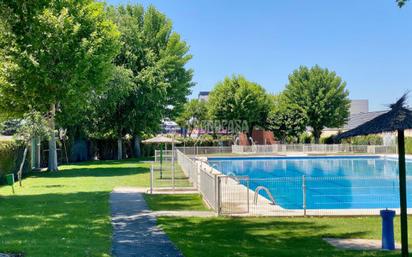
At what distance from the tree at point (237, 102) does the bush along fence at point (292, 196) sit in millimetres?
32116

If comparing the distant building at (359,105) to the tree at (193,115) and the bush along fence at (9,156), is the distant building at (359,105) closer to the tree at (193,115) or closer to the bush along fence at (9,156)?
the tree at (193,115)

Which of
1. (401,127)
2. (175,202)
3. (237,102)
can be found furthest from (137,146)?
(401,127)

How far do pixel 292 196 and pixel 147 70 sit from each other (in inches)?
1035

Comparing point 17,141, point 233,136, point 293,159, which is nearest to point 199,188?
point 17,141

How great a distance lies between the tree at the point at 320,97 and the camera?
57281 millimetres

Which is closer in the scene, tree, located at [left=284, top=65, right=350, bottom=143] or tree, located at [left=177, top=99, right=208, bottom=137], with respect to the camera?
tree, located at [left=284, top=65, right=350, bottom=143]

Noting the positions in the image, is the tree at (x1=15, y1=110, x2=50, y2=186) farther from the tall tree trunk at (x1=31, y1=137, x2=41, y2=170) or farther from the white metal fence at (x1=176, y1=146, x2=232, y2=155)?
the white metal fence at (x1=176, y1=146, x2=232, y2=155)

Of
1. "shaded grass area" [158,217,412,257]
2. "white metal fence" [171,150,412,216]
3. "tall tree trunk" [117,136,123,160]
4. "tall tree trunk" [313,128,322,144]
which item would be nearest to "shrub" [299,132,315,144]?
"tall tree trunk" [313,128,322,144]

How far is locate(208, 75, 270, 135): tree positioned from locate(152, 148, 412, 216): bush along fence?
32116mm

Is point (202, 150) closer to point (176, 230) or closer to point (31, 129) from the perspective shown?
point (31, 129)

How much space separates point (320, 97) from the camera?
5719cm

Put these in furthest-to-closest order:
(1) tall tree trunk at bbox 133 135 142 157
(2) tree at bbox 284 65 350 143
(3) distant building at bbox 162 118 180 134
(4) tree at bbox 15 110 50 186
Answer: (2) tree at bbox 284 65 350 143
(3) distant building at bbox 162 118 180 134
(1) tall tree trunk at bbox 133 135 142 157
(4) tree at bbox 15 110 50 186

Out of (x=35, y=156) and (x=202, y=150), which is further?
(x=202, y=150)

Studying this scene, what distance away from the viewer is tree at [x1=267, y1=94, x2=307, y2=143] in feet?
192
